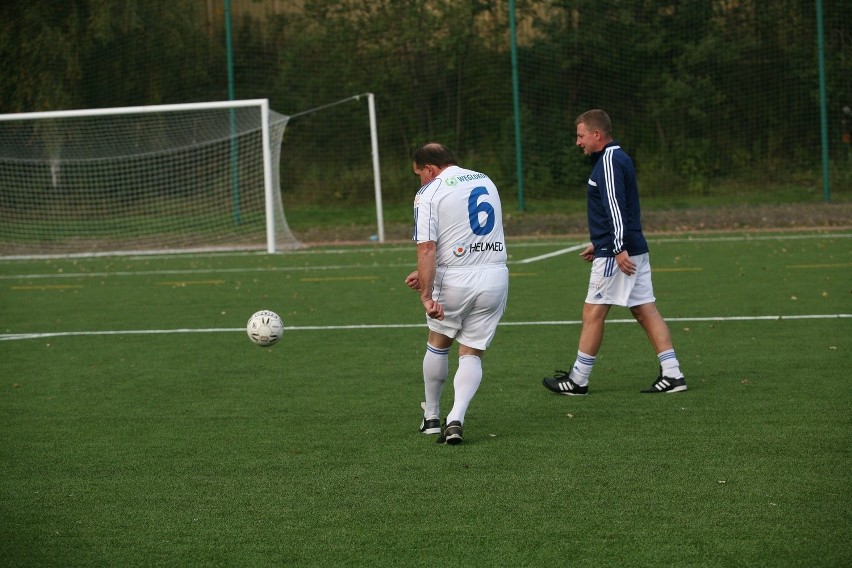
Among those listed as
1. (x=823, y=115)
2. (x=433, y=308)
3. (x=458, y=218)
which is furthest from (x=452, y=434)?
(x=823, y=115)

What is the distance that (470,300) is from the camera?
20.2 ft

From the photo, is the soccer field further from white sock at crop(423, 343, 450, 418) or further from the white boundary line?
the white boundary line

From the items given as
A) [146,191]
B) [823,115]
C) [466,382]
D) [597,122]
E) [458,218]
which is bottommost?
[466,382]

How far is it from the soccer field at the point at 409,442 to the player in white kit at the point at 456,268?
1.16ft

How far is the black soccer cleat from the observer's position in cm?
605

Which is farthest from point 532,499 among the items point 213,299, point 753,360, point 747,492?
point 213,299

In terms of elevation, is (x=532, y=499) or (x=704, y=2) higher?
(x=704, y=2)

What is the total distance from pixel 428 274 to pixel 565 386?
1801mm

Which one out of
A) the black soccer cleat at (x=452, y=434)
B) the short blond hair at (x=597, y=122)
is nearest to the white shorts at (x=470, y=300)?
the black soccer cleat at (x=452, y=434)

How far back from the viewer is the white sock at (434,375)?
632 centimetres

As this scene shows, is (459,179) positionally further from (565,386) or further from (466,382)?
(565,386)

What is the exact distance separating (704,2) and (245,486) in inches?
820

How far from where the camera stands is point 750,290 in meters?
12.0

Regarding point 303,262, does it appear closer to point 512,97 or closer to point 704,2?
point 512,97
